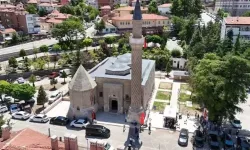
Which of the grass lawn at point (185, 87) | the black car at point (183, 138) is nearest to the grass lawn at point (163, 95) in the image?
the grass lawn at point (185, 87)

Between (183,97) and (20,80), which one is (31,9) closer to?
(20,80)

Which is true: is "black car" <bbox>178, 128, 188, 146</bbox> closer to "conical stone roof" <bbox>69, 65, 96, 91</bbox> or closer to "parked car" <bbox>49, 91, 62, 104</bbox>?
"conical stone roof" <bbox>69, 65, 96, 91</bbox>

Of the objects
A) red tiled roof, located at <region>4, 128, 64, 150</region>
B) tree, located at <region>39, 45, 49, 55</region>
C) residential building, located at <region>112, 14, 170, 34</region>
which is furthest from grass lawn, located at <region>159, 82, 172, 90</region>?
residential building, located at <region>112, 14, 170, 34</region>

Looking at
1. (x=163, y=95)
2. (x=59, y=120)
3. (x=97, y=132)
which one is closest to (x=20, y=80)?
(x=59, y=120)

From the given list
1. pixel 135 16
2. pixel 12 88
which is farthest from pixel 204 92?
pixel 12 88

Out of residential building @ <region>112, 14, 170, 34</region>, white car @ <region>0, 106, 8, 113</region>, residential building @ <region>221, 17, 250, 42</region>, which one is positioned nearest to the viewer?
white car @ <region>0, 106, 8, 113</region>

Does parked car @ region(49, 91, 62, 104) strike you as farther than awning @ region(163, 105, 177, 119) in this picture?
Yes

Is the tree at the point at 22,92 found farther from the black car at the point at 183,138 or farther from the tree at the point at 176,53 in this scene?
the tree at the point at 176,53

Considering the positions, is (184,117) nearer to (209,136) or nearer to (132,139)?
(209,136)
